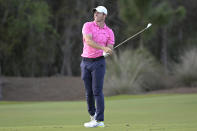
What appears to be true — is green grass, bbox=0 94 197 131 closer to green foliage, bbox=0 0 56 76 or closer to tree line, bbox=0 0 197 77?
tree line, bbox=0 0 197 77

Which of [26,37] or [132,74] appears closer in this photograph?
[132,74]

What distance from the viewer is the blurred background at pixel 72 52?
82.4 feet

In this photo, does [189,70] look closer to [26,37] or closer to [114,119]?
[26,37]

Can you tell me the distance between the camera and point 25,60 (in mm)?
34875

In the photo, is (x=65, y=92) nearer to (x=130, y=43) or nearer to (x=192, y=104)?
(x=130, y=43)

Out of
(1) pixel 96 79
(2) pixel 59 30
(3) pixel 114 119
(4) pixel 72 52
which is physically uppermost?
(2) pixel 59 30

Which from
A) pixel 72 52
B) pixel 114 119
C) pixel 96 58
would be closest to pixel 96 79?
pixel 96 58

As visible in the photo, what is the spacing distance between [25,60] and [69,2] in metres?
6.35

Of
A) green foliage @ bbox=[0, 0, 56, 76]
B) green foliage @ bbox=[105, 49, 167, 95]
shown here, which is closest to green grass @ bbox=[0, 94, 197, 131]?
green foliage @ bbox=[105, 49, 167, 95]

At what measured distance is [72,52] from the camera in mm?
41562

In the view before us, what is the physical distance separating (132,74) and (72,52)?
17.4 meters

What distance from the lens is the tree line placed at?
29.1m

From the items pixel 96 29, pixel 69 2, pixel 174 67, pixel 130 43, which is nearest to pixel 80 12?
pixel 69 2

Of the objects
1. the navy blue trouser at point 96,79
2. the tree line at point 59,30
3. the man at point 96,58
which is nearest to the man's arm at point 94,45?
the man at point 96,58
